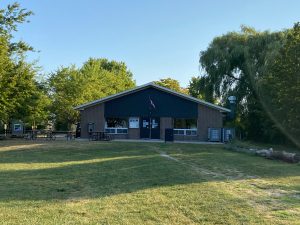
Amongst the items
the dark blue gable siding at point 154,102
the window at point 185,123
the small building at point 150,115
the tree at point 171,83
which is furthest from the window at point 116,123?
the tree at point 171,83

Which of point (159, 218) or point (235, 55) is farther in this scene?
point (235, 55)

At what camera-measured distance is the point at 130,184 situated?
10.1 m

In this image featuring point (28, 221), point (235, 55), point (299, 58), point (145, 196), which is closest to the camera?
point (28, 221)

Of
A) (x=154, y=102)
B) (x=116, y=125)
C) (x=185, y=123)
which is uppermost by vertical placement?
(x=154, y=102)

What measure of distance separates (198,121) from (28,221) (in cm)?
2790

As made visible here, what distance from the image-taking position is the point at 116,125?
35.3 meters

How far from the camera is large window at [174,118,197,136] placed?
111 ft

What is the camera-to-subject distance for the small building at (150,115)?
33562 millimetres

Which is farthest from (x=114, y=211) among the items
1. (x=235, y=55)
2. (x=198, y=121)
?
(x=235, y=55)

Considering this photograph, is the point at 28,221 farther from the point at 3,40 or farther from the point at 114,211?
the point at 3,40

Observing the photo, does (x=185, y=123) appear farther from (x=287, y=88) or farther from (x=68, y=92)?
(x=68, y=92)

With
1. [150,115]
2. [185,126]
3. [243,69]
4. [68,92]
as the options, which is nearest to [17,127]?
[68,92]

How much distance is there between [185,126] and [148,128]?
10.6ft

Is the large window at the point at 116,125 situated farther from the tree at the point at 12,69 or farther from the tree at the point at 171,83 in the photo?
the tree at the point at 171,83
